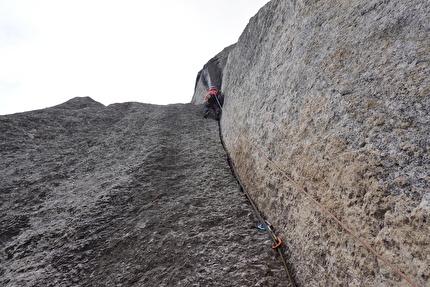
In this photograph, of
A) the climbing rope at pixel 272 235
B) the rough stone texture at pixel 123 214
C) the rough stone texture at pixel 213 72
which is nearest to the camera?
the climbing rope at pixel 272 235

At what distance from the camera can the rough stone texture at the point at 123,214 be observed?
3.35 meters

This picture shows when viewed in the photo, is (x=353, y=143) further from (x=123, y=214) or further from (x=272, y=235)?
(x=123, y=214)

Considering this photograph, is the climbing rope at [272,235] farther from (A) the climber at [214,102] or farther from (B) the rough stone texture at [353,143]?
(A) the climber at [214,102]

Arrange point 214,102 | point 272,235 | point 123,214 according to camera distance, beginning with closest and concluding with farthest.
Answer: point 272,235
point 123,214
point 214,102

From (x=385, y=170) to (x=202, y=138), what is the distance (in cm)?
658

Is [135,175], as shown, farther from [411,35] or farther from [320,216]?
[411,35]

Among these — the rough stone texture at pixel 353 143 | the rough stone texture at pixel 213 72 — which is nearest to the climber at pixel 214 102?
the rough stone texture at pixel 213 72

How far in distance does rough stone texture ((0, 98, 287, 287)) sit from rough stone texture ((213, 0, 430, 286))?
2.36 feet

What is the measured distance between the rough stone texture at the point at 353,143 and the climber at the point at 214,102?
6.16 metres

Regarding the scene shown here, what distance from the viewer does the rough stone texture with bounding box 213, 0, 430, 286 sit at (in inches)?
77.4

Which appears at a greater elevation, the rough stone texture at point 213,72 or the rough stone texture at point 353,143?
the rough stone texture at point 213,72

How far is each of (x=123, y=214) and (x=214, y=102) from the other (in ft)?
24.6

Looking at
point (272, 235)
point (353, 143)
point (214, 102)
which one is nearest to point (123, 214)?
point (272, 235)

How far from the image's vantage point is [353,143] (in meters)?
2.56
